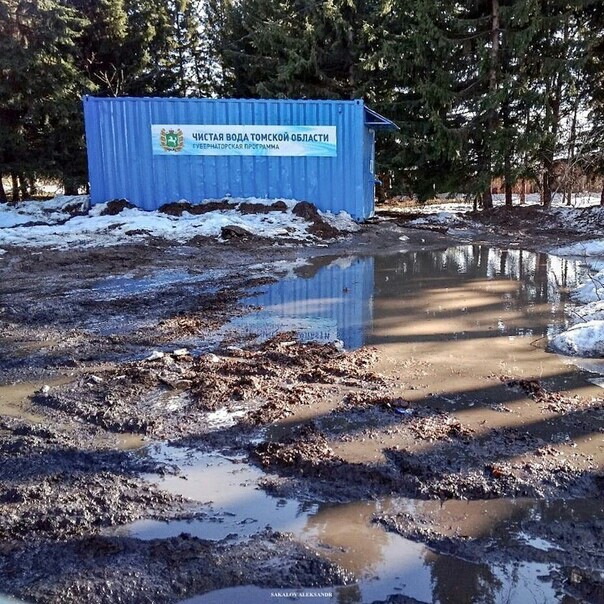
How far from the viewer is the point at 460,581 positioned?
7.35 ft

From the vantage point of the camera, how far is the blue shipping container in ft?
49.9

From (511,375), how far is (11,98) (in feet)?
71.3

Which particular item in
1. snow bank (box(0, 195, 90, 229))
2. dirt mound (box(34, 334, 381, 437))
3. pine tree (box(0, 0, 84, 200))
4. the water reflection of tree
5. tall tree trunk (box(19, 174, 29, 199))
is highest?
pine tree (box(0, 0, 84, 200))

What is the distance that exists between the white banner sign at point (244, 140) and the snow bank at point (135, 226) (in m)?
1.36

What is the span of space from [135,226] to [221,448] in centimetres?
1051

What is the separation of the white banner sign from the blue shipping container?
0.03m

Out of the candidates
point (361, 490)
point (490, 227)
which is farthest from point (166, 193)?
point (361, 490)

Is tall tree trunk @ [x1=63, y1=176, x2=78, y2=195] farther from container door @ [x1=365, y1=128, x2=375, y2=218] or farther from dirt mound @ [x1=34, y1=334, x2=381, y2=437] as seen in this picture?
dirt mound @ [x1=34, y1=334, x2=381, y2=437]

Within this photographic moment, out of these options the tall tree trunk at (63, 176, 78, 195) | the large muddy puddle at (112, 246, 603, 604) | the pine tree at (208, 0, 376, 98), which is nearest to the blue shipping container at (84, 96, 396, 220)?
the large muddy puddle at (112, 246, 603, 604)

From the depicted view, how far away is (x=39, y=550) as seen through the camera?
7.74 ft

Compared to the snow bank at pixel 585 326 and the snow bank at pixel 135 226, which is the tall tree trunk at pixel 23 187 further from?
the snow bank at pixel 585 326

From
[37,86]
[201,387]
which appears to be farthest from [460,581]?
[37,86]

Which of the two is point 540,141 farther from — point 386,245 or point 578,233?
point 386,245

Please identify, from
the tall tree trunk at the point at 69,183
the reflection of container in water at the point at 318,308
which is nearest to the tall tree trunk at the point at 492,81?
the reflection of container in water at the point at 318,308
